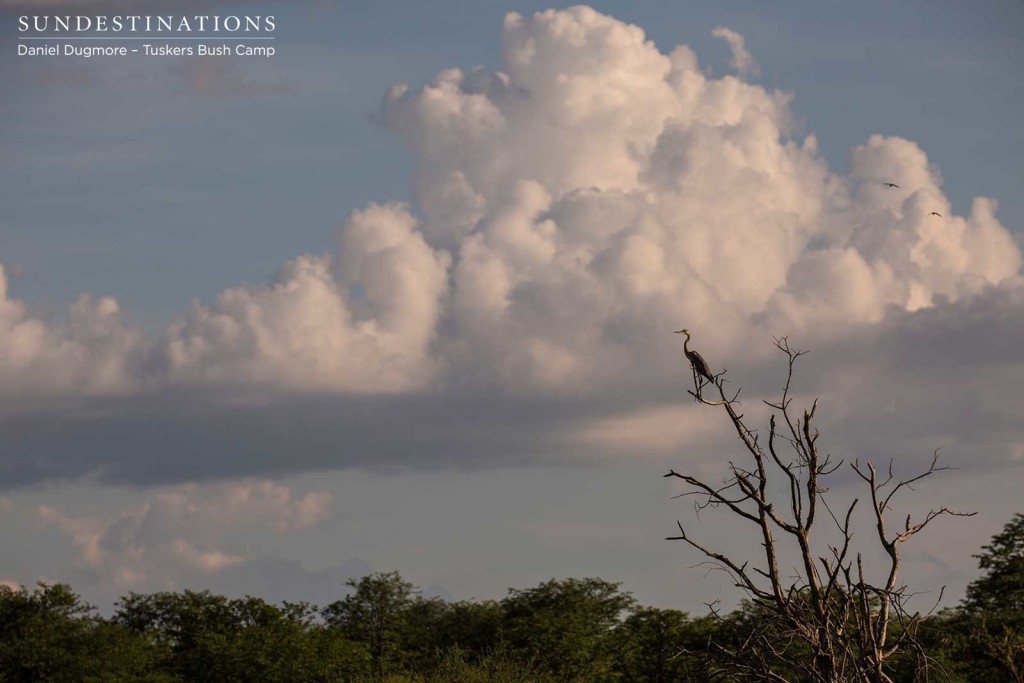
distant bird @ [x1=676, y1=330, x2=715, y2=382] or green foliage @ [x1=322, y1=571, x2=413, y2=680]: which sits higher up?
green foliage @ [x1=322, y1=571, x2=413, y2=680]

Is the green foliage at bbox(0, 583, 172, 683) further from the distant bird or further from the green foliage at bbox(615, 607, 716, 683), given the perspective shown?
the distant bird

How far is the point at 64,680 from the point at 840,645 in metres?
75.6

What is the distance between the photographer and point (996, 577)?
77188mm

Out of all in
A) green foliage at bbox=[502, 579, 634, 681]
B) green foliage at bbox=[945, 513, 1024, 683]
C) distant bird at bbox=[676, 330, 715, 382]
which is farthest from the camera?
green foliage at bbox=[502, 579, 634, 681]

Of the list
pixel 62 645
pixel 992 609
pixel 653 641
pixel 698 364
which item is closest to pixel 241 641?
pixel 62 645

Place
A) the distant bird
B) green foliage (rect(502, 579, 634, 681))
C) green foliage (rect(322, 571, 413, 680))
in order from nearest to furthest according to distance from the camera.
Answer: the distant bird < green foliage (rect(502, 579, 634, 681)) < green foliage (rect(322, 571, 413, 680))

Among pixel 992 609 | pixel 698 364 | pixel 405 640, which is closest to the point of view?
pixel 698 364

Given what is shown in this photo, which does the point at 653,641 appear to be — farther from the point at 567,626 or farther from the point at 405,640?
the point at 405,640

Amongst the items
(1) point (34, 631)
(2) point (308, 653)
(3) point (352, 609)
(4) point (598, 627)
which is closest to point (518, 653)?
(4) point (598, 627)

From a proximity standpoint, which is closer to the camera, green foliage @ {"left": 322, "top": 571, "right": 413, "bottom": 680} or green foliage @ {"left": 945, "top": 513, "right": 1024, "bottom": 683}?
green foliage @ {"left": 945, "top": 513, "right": 1024, "bottom": 683}

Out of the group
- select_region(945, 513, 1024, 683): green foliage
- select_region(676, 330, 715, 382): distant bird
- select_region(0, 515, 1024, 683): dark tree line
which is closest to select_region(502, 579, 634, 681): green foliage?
select_region(0, 515, 1024, 683): dark tree line

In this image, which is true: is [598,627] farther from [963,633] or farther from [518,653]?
[963,633]

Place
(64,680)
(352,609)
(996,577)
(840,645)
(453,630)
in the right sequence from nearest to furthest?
(840,645) < (996,577) < (64,680) < (453,630) < (352,609)

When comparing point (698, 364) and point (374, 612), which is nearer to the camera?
point (698, 364)
